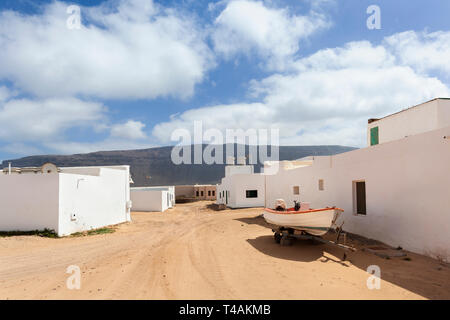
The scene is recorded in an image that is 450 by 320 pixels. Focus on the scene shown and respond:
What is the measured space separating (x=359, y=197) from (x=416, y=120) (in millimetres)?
6354

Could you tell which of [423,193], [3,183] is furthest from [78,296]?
[3,183]

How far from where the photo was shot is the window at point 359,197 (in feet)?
35.7

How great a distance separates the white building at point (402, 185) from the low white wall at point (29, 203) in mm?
11765

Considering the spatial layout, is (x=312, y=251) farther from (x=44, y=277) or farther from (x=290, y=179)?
(x=290, y=179)

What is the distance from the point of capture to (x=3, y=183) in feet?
38.1

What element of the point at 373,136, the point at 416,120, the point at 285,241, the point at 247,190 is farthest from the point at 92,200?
the point at 416,120

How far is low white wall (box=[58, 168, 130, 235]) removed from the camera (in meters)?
12.0

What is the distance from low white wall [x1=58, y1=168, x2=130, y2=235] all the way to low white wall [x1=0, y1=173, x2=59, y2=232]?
1.08 ft

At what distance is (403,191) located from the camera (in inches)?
315

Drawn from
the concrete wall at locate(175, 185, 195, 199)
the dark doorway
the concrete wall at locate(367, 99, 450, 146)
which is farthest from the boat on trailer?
the concrete wall at locate(175, 185, 195, 199)

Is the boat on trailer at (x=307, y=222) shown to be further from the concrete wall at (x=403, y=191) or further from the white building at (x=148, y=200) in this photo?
the white building at (x=148, y=200)

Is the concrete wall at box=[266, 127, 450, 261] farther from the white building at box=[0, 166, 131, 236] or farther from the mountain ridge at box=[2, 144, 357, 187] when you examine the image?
the mountain ridge at box=[2, 144, 357, 187]
